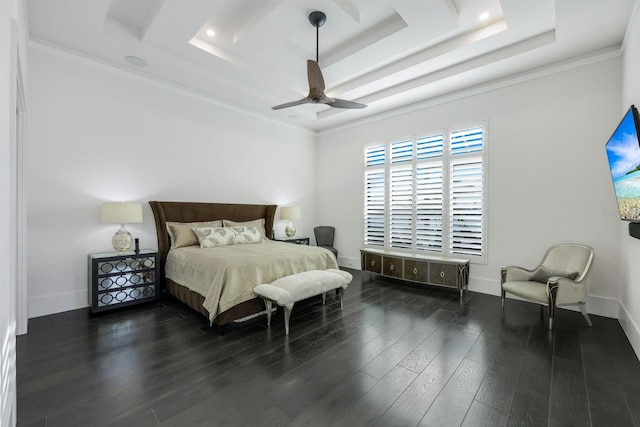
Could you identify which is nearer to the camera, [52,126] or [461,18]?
[461,18]

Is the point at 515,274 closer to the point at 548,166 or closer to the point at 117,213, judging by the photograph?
the point at 548,166

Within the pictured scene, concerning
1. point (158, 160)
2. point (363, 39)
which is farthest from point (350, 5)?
point (158, 160)

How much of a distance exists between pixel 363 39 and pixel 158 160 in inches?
138

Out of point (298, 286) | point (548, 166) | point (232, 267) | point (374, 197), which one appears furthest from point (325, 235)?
point (548, 166)

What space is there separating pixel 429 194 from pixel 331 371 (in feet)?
12.0

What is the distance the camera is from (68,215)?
3631 millimetres

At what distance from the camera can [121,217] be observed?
11.8ft

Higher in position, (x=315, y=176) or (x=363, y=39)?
(x=363, y=39)

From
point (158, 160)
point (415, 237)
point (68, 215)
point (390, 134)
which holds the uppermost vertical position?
point (390, 134)

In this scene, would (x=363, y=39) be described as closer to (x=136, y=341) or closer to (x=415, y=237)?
(x=415, y=237)

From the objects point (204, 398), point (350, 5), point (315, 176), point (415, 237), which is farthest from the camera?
point (315, 176)

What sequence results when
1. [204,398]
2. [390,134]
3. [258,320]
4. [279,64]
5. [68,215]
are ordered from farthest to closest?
1. [390,134]
2. [279,64]
3. [68,215]
4. [258,320]
5. [204,398]

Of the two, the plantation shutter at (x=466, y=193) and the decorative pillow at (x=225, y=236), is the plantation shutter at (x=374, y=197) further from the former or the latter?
the decorative pillow at (x=225, y=236)

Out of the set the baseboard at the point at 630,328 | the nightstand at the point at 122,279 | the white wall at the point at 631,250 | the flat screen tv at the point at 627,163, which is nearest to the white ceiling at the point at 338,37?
the white wall at the point at 631,250
